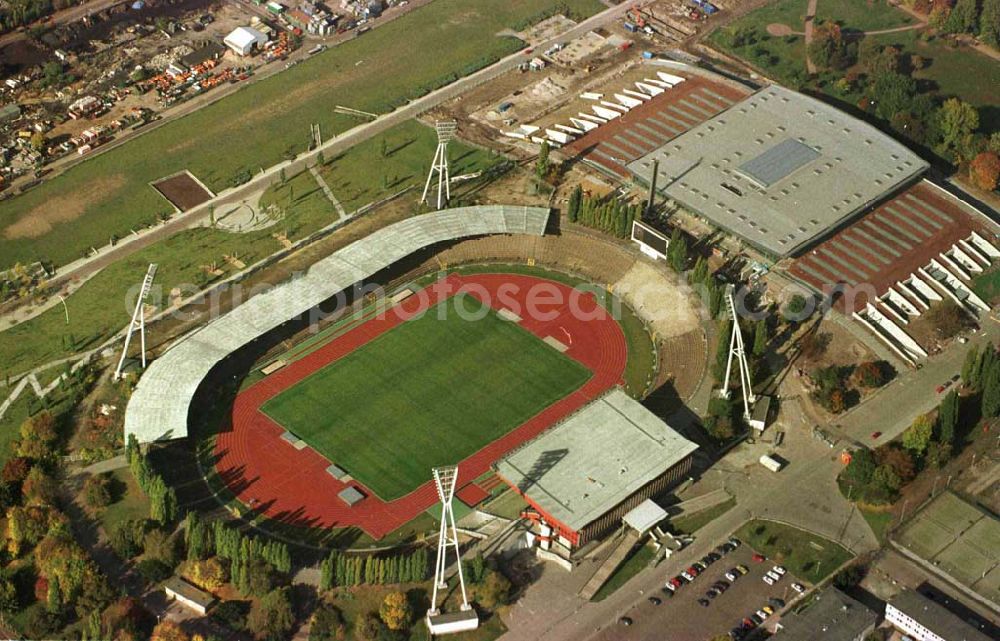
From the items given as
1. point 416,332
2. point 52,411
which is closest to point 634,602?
point 416,332

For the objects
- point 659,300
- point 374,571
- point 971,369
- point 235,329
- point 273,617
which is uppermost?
point 971,369

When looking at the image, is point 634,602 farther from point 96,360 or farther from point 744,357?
point 96,360

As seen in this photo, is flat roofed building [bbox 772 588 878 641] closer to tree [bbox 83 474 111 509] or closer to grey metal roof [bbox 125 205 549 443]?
grey metal roof [bbox 125 205 549 443]

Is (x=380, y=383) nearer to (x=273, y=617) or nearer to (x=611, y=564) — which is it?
(x=273, y=617)

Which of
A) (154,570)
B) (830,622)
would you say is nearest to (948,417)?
(830,622)

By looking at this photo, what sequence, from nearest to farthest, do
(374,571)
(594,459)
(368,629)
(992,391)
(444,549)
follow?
(368,629) < (444,549) < (374,571) < (594,459) < (992,391)

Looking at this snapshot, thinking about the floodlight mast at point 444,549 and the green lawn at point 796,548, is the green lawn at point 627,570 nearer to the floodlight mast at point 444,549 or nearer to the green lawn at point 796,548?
the green lawn at point 796,548
